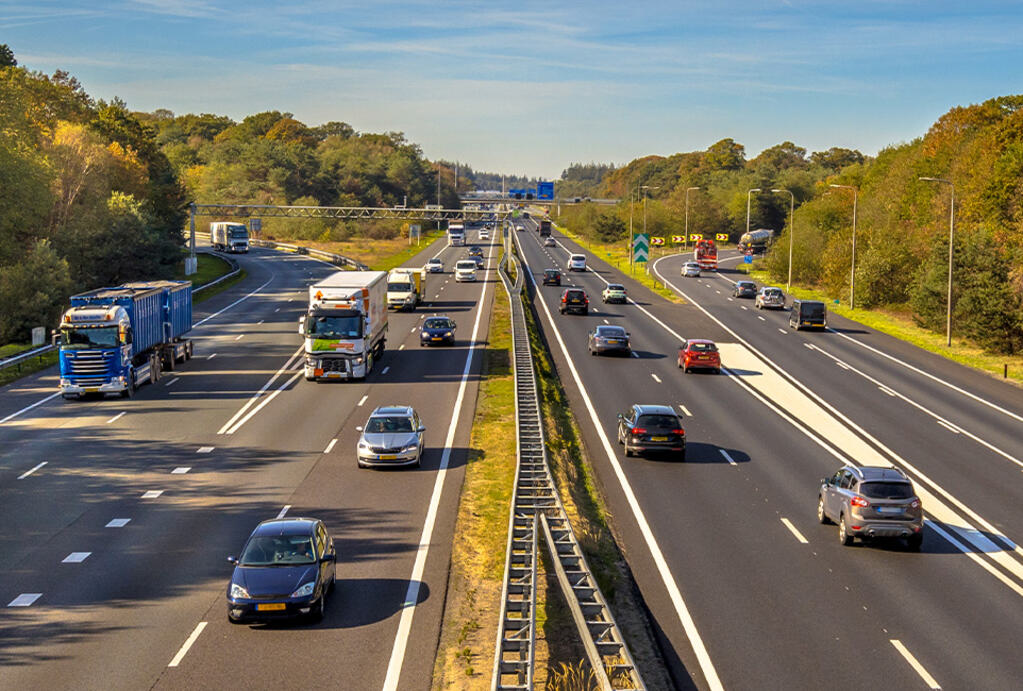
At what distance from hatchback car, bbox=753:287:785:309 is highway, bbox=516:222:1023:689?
19758 mm

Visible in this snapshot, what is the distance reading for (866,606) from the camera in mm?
20750

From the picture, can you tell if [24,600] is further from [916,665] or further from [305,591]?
[916,665]

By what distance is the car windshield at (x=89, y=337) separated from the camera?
133 feet

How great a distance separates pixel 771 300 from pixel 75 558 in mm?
64754

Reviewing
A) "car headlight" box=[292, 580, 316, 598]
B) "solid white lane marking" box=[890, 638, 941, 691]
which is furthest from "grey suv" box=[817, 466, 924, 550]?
"car headlight" box=[292, 580, 316, 598]

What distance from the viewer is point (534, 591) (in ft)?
59.4

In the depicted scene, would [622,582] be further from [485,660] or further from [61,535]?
[61,535]

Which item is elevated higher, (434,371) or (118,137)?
(118,137)

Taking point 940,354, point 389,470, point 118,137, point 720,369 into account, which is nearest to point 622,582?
point 389,470

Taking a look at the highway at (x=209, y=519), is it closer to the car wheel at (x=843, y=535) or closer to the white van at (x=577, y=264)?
the car wheel at (x=843, y=535)

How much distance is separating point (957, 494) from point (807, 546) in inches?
317

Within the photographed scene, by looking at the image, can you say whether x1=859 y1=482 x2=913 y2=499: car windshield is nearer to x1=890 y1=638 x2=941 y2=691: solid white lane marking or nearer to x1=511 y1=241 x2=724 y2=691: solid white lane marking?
x1=511 y1=241 x2=724 y2=691: solid white lane marking

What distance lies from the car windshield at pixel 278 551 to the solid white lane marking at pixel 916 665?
1052 centimetres

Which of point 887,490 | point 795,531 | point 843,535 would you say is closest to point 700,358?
point 795,531
